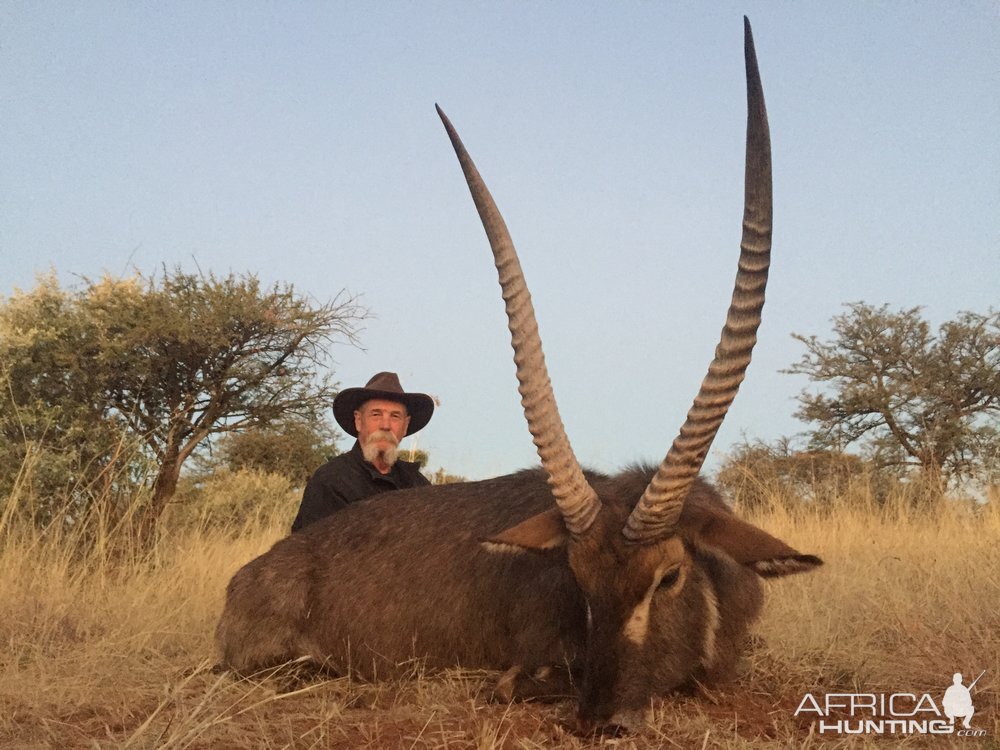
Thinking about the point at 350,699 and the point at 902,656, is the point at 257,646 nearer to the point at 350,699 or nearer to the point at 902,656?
the point at 350,699

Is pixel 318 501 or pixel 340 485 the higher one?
pixel 340 485

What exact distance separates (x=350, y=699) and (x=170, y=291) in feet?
44.8

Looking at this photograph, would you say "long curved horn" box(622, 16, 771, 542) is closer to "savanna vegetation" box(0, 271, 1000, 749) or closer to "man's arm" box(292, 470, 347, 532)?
"savanna vegetation" box(0, 271, 1000, 749)

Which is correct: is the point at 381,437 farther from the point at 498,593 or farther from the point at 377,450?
the point at 498,593

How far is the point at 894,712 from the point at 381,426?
14.6ft

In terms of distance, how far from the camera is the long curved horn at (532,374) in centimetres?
349

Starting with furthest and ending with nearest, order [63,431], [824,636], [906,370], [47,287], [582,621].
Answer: [906,370] → [47,287] → [63,431] → [824,636] → [582,621]

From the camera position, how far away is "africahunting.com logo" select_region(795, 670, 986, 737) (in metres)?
3.44

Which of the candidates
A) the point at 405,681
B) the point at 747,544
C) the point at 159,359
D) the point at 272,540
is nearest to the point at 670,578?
the point at 747,544

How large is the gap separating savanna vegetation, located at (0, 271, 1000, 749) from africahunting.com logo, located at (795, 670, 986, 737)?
0.25 ft

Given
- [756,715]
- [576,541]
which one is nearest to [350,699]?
[576,541]

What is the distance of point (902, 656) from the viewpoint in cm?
457

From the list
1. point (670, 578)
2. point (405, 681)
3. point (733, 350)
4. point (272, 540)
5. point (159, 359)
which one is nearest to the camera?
point (733, 350)

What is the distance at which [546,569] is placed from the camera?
4.30 m
